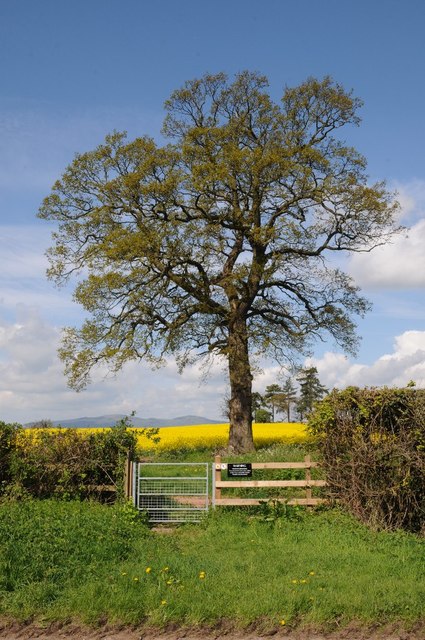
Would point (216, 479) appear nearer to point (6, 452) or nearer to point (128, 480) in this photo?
point (128, 480)

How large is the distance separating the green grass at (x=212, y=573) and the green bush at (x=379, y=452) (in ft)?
2.30

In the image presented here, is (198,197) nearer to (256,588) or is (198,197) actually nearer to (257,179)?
(257,179)

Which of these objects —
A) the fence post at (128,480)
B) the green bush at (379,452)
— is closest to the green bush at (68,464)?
the fence post at (128,480)

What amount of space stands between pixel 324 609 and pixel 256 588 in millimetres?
1022

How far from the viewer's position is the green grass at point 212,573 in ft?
25.8

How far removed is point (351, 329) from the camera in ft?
102

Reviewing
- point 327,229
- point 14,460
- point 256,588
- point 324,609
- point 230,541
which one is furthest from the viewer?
point 327,229

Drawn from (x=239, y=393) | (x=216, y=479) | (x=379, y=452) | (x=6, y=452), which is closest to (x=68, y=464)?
(x=6, y=452)

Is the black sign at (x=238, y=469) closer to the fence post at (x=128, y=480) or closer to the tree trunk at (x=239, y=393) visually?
the fence post at (x=128, y=480)

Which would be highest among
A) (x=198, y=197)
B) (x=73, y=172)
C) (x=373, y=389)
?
(x=73, y=172)

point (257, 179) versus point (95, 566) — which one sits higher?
point (257, 179)

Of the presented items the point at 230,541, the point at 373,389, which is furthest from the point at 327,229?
the point at 230,541

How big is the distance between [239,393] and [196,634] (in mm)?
21784

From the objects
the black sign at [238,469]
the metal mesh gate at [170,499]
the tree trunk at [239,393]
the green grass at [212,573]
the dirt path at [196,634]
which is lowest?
the dirt path at [196,634]
